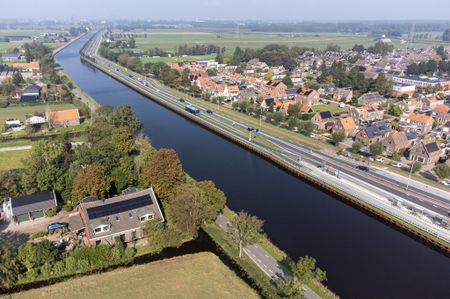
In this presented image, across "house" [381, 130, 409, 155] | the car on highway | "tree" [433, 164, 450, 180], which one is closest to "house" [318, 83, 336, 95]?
"house" [381, 130, 409, 155]

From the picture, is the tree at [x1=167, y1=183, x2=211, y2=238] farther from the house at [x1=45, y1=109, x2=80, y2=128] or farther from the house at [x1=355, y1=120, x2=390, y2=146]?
the house at [x1=45, y1=109, x2=80, y2=128]

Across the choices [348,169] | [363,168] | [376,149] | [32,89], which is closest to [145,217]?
[348,169]

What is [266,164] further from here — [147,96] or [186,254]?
[147,96]

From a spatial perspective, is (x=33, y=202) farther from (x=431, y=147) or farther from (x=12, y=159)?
(x=431, y=147)

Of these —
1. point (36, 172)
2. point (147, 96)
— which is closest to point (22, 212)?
point (36, 172)

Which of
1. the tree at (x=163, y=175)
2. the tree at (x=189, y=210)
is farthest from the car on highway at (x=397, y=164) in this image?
the tree at (x=163, y=175)

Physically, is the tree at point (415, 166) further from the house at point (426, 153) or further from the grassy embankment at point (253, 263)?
the grassy embankment at point (253, 263)
